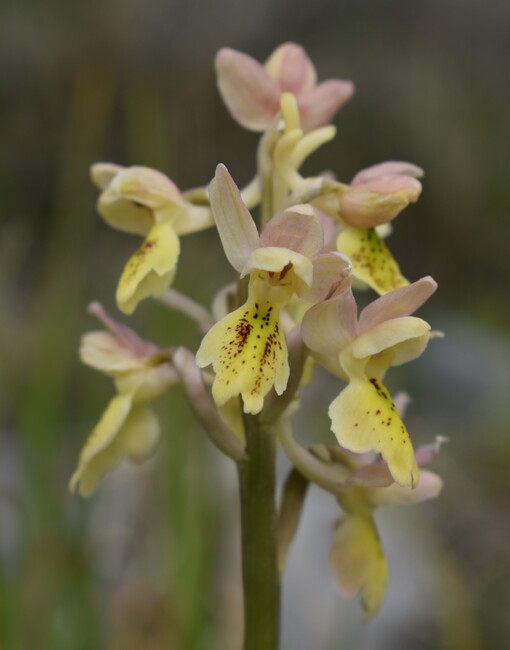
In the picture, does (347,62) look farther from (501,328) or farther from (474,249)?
(501,328)

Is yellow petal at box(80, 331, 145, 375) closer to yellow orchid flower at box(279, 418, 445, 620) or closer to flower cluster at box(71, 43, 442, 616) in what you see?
flower cluster at box(71, 43, 442, 616)

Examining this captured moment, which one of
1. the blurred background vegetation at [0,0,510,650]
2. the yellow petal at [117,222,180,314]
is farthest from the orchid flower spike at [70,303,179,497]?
the blurred background vegetation at [0,0,510,650]

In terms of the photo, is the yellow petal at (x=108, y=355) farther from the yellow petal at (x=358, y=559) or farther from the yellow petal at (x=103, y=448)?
the yellow petal at (x=358, y=559)

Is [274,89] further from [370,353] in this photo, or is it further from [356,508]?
[356,508]

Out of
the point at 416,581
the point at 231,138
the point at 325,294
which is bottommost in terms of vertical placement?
the point at 416,581

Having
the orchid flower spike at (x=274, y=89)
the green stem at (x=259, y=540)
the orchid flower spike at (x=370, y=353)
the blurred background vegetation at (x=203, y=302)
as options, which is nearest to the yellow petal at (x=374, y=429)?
the orchid flower spike at (x=370, y=353)

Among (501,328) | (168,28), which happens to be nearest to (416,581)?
(501,328)
